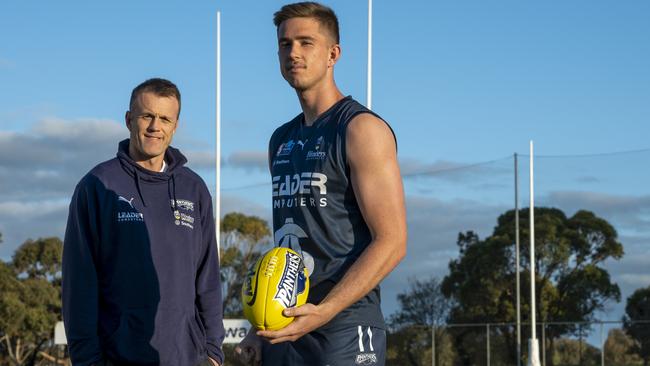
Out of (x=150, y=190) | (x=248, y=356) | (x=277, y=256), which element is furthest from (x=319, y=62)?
(x=150, y=190)

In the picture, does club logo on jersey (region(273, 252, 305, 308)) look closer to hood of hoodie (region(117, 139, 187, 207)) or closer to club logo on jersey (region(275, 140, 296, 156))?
club logo on jersey (region(275, 140, 296, 156))

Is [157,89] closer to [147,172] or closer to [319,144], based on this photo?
[147,172]

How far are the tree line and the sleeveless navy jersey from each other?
20.8m

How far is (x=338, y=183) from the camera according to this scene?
3.42 m

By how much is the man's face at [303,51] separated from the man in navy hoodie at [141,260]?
1057 mm

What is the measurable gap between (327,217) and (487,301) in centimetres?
2876

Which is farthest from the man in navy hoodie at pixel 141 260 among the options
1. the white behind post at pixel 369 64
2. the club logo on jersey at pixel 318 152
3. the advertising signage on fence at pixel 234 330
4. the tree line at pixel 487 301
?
the advertising signage on fence at pixel 234 330

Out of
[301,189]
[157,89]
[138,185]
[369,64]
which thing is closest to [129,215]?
[138,185]

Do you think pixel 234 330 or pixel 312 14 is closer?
pixel 312 14

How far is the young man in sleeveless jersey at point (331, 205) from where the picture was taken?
10.8 feet

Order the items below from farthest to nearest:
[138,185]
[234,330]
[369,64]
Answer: [234,330]
[369,64]
[138,185]

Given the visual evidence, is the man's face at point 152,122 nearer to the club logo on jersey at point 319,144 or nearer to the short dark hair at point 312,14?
the short dark hair at point 312,14

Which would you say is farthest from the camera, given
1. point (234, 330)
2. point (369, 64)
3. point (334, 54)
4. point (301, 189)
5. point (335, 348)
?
point (234, 330)

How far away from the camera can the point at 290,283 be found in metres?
3.21
